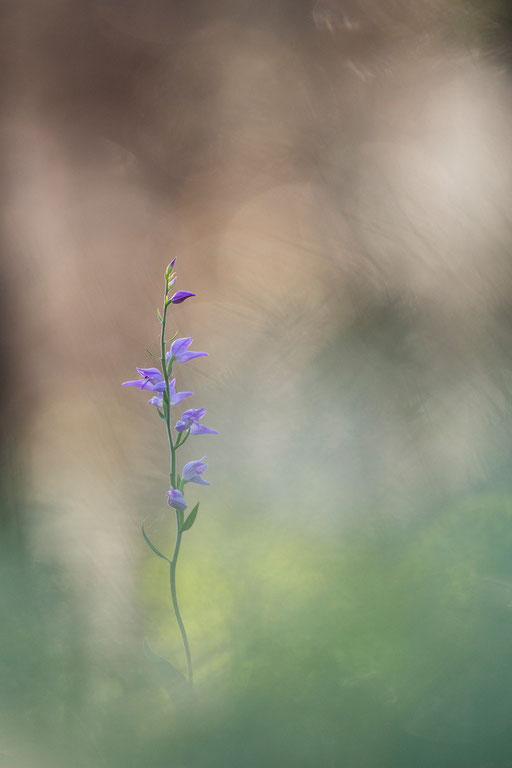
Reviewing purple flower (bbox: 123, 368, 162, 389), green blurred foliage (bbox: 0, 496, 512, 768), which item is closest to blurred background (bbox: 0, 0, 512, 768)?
green blurred foliage (bbox: 0, 496, 512, 768)

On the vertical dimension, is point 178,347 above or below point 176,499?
above

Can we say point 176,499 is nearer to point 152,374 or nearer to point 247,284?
point 152,374

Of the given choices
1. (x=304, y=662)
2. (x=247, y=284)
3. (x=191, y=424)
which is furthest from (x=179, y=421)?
(x=247, y=284)

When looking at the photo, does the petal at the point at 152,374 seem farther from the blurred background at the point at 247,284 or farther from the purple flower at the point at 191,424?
the blurred background at the point at 247,284

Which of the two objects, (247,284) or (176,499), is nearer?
(176,499)

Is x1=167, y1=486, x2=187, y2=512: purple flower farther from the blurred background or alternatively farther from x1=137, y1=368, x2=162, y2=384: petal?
the blurred background

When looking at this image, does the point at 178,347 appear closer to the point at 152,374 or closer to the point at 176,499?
the point at 152,374

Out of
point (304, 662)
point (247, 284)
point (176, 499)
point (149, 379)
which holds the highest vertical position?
point (247, 284)

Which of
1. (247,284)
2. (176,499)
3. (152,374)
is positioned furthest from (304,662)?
(247,284)

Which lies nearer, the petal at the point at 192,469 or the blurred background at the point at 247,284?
the petal at the point at 192,469

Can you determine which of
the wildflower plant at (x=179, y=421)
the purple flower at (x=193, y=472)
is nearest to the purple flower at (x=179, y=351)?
the wildflower plant at (x=179, y=421)
